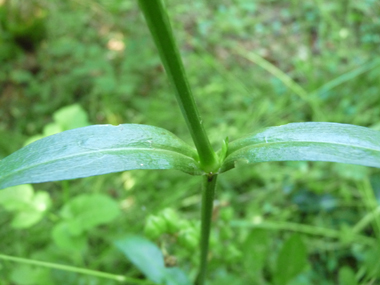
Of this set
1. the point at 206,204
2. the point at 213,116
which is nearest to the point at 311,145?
the point at 206,204

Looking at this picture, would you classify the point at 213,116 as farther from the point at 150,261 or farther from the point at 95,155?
the point at 95,155

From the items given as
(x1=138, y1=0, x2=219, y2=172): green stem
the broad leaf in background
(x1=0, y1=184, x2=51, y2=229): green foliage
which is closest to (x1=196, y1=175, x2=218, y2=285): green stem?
(x1=138, y1=0, x2=219, y2=172): green stem

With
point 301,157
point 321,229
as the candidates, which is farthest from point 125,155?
point 321,229

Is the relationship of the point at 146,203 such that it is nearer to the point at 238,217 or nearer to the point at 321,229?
the point at 238,217

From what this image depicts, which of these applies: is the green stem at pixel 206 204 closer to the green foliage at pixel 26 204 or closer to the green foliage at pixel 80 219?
the green foliage at pixel 80 219

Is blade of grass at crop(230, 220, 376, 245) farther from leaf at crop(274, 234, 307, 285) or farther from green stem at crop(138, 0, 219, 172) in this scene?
green stem at crop(138, 0, 219, 172)

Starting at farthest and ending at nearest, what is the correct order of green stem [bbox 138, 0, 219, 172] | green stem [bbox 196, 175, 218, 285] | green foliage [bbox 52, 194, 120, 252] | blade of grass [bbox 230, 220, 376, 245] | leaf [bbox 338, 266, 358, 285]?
blade of grass [bbox 230, 220, 376, 245], green foliage [bbox 52, 194, 120, 252], leaf [bbox 338, 266, 358, 285], green stem [bbox 196, 175, 218, 285], green stem [bbox 138, 0, 219, 172]

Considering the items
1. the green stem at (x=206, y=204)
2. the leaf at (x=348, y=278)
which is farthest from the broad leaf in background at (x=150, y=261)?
the leaf at (x=348, y=278)
